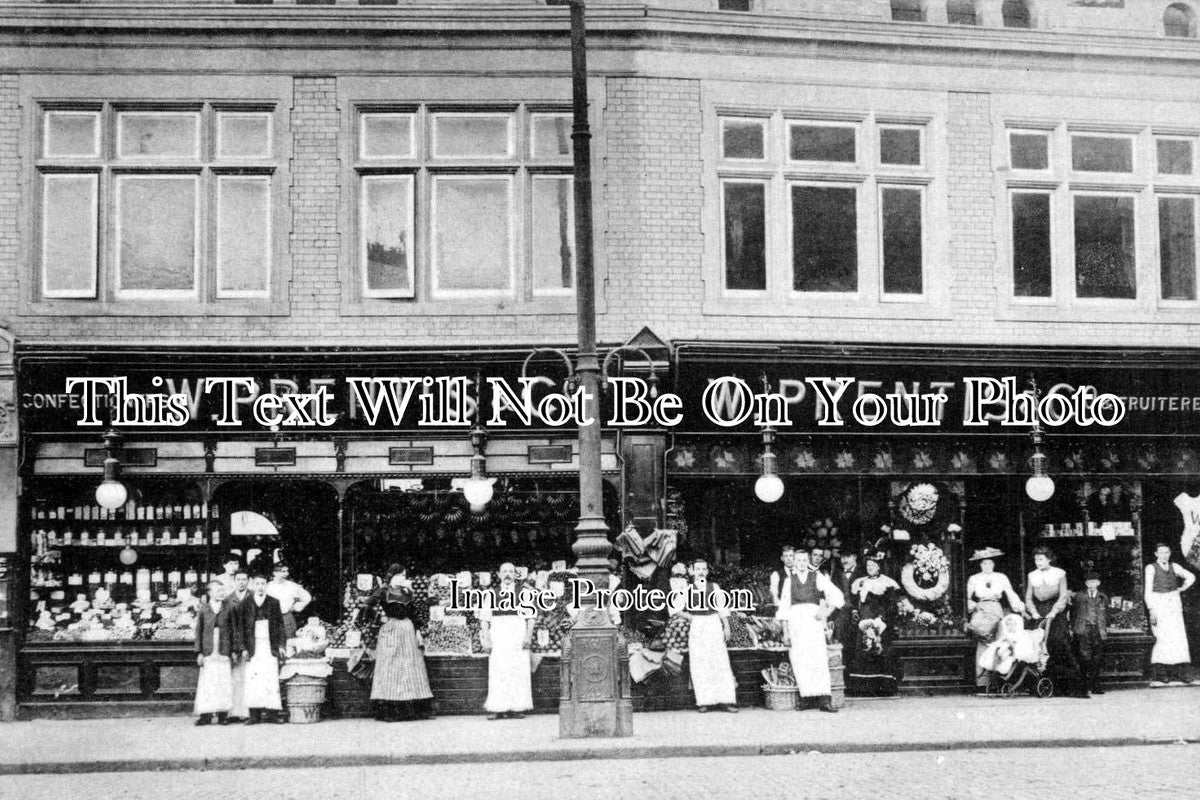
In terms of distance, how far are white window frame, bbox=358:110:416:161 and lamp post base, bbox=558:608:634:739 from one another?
21.4 feet

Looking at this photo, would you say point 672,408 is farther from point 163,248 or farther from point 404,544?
point 163,248

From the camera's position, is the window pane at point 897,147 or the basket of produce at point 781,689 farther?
the window pane at point 897,147

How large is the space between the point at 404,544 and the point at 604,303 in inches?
149

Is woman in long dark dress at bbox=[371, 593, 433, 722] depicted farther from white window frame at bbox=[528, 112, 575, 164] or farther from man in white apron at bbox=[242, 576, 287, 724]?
white window frame at bbox=[528, 112, 575, 164]

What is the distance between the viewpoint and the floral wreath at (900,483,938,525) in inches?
663

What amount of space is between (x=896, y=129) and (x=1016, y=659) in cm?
684

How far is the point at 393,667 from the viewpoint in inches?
581

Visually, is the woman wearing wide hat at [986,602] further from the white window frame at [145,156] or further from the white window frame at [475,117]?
the white window frame at [145,156]

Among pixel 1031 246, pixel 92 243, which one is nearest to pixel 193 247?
pixel 92 243

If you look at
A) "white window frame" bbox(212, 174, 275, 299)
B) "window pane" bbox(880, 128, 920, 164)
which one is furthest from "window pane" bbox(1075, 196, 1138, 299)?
"white window frame" bbox(212, 174, 275, 299)

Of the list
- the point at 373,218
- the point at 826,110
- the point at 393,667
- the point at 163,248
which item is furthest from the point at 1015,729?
the point at 163,248

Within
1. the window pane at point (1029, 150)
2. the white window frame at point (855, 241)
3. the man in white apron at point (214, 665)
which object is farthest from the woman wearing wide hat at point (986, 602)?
the man in white apron at point (214, 665)

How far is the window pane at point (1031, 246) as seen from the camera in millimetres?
17297

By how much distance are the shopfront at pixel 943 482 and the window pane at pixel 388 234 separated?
3.58 meters
